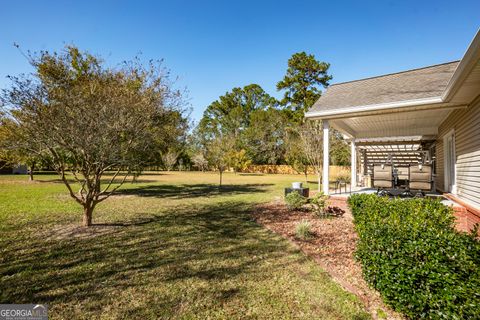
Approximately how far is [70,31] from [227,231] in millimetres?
8637

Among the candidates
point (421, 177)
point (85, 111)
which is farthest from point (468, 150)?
point (85, 111)

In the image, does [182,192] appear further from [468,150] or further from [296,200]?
[468,150]

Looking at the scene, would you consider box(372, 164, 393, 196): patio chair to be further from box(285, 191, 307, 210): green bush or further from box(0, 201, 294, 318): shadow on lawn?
box(0, 201, 294, 318): shadow on lawn

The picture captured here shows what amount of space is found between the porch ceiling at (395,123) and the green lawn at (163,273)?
20.3 feet

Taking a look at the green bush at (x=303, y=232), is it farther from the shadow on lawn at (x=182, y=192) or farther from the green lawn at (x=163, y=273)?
the shadow on lawn at (x=182, y=192)

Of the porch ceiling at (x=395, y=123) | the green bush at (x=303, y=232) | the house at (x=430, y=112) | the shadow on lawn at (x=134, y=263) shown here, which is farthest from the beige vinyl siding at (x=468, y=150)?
the shadow on lawn at (x=134, y=263)

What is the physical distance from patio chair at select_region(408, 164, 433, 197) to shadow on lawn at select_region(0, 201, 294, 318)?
5.34m

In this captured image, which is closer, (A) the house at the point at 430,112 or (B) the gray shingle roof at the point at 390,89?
(A) the house at the point at 430,112

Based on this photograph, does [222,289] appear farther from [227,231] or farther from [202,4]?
[202,4]

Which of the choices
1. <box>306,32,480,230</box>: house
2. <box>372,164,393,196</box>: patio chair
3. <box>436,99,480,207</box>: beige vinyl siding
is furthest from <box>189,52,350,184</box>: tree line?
<box>436,99,480,207</box>: beige vinyl siding

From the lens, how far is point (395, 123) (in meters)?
10.0

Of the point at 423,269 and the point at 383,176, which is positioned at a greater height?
the point at 383,176

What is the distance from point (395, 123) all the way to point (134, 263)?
1088 cm

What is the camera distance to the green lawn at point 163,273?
281 cm
